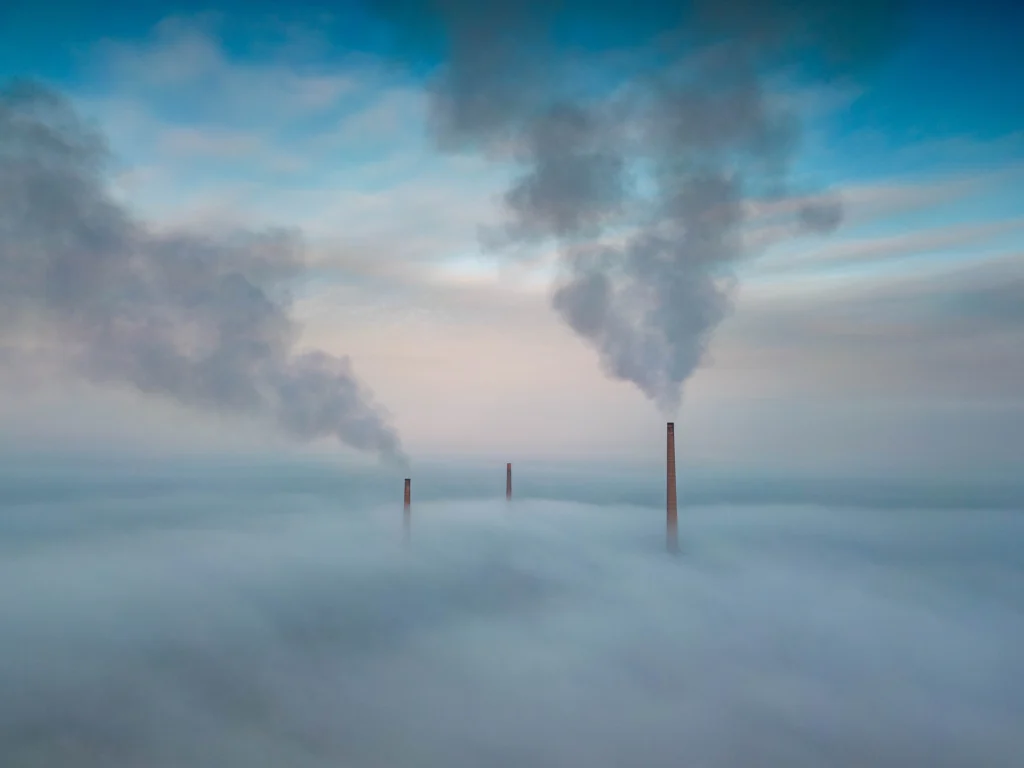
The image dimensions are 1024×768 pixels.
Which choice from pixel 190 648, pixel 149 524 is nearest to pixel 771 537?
pixel 190 648

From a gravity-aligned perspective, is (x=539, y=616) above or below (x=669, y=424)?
below

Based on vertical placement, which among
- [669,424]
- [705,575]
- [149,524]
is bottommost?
[149,524]

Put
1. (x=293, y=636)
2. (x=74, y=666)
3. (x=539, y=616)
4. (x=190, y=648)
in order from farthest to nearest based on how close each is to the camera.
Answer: (x=539, y=616)
(x=293, y=636)
(x=190, y=648)
(x=74, y=666)

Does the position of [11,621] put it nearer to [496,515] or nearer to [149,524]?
[496,515]

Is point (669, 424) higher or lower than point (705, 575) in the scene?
higher

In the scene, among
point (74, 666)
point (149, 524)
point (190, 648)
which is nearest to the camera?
point (74, 666)

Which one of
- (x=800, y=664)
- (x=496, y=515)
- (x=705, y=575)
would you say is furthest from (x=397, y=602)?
(x=496, y=515)

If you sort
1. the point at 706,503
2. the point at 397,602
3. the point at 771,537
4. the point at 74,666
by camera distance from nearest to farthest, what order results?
1. the point at 74,666
2. the point at 397,602
3. the point at 771,537
4. the point at 706,503

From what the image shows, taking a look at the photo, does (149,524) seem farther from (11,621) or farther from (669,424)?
(669,424)

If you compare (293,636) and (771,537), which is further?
(771,537)
